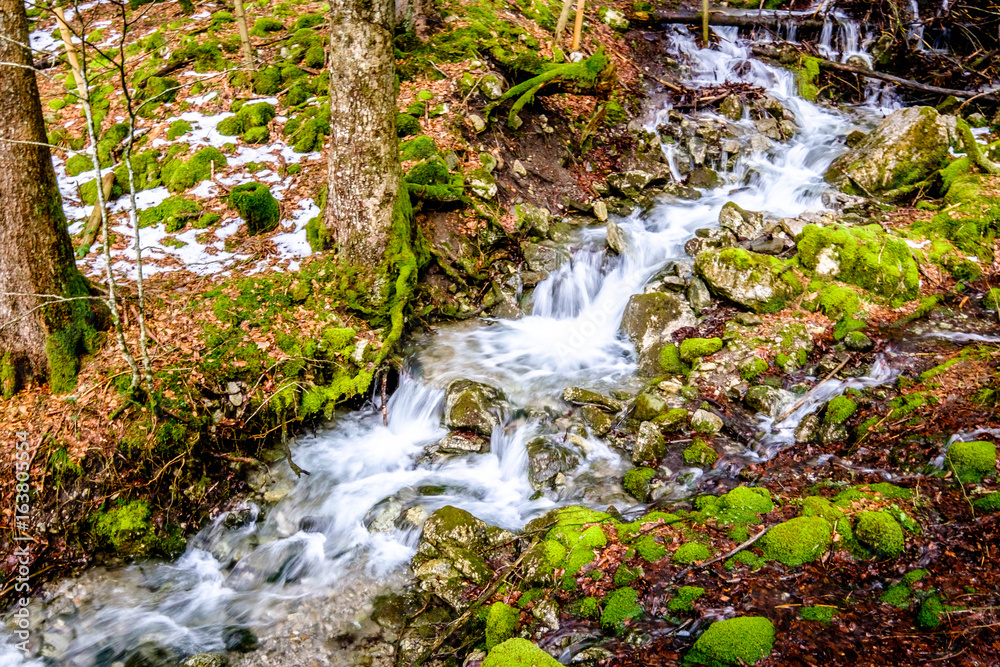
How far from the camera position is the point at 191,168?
8508 mm

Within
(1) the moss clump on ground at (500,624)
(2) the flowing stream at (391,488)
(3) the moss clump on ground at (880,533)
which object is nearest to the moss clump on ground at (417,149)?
(2) the flowing stream at (391,488)

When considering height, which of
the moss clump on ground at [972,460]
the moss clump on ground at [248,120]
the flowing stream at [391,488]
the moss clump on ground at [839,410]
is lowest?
the flowing stream at [391,488]

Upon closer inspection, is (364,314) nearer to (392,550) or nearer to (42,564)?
(392,550)

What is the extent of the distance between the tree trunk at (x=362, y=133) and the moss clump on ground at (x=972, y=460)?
20.0 ft

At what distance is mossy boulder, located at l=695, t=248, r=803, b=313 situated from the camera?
760 centimetres

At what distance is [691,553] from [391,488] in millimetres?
3370

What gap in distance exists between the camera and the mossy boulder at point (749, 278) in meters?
7.60

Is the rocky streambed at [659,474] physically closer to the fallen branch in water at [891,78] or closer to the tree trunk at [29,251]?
the tree trunk at [29,251]

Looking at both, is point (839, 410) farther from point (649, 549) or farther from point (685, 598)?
point (685, 598)

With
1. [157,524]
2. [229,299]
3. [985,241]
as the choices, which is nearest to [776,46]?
[985,241]

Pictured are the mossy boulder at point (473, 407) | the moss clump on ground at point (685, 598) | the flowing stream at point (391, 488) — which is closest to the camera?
the moss clump on ground at point (685, 598)

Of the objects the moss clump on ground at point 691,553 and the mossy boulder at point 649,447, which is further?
the mossy boulder at point 649,447

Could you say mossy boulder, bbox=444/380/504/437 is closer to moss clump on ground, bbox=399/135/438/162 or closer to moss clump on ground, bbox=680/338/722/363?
moss clump on ground, bbox=680/338/722/363

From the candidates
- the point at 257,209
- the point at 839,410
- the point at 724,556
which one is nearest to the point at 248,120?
the point at 257,209
